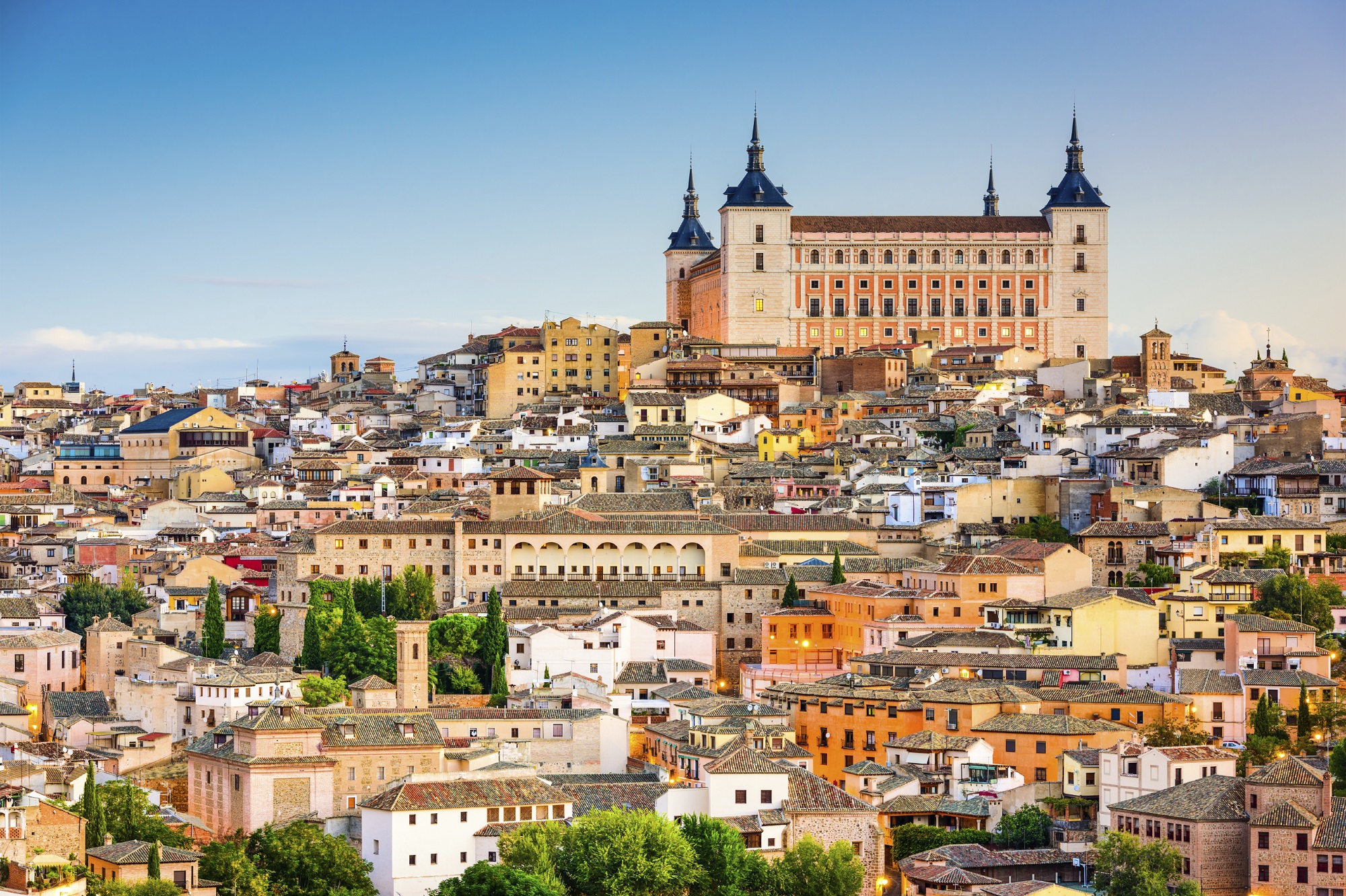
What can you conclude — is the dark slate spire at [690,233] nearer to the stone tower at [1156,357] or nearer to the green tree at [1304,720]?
the stone tower at [1156,357]

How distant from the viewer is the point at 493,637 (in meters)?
48.4

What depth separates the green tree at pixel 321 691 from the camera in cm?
4553

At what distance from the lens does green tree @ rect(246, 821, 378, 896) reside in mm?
36031

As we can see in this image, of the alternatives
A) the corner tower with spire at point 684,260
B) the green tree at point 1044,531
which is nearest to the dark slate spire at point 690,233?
the corner tower with spire at point 684,260

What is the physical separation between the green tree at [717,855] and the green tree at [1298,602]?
1538cm

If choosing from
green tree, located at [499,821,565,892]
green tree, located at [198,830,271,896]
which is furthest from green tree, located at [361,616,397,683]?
green tree, located at [499,821,565,892]

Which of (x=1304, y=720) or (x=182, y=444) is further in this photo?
(x=182, y=444)

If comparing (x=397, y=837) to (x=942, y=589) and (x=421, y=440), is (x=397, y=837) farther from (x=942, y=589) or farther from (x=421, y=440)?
(x=421, y=440)

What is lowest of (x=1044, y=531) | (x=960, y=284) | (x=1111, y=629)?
(x=1111, y=629)

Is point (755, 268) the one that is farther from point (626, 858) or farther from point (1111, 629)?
point (626, 858)

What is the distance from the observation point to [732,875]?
119 feet

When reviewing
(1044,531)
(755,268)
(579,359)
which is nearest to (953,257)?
(755,268)

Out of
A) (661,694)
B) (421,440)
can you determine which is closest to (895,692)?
(661,694)

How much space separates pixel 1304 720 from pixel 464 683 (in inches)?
689
